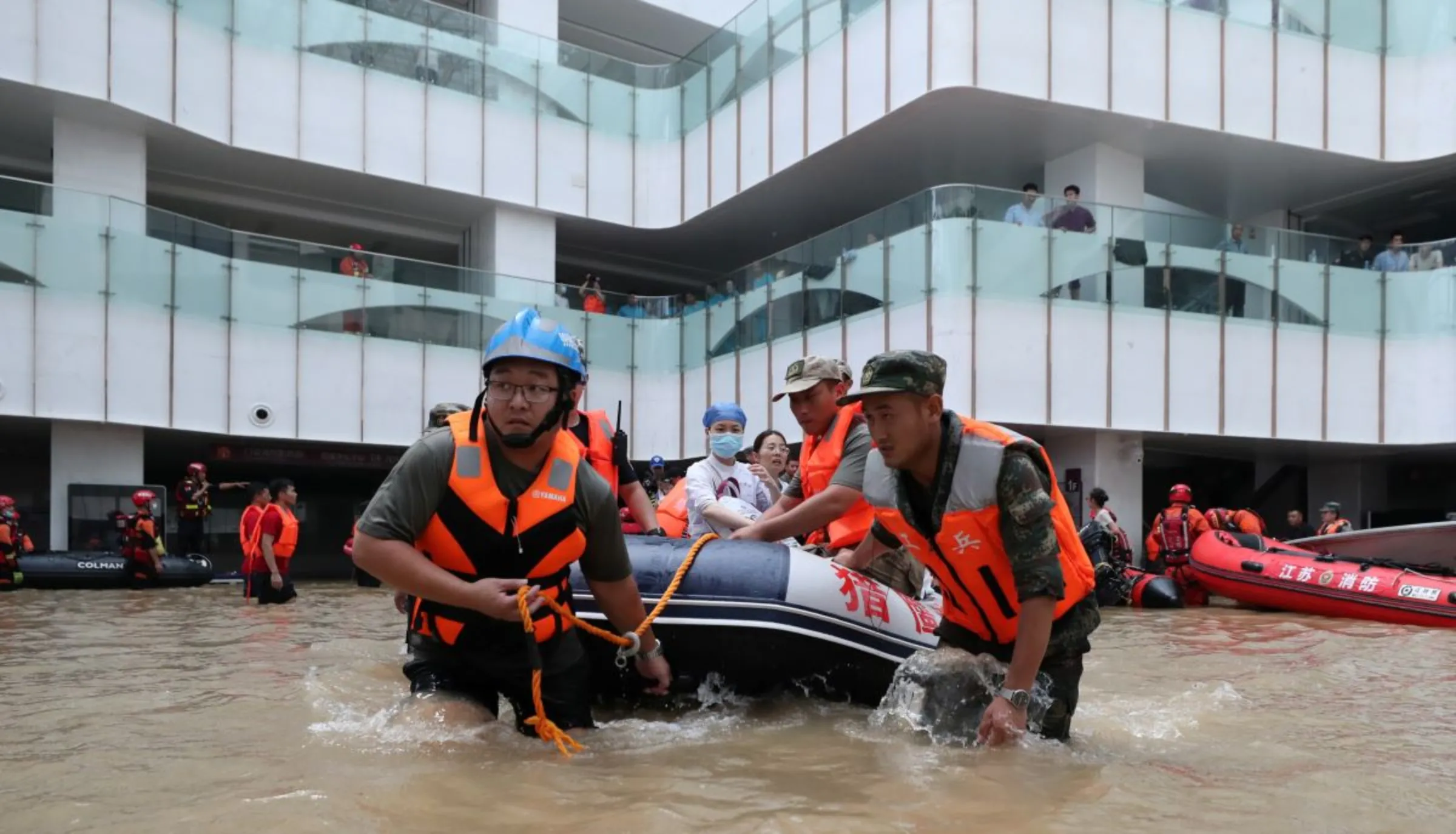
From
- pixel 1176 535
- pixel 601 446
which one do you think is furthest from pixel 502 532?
pixel 1176 535

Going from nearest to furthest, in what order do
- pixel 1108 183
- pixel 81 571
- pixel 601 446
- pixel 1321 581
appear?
1. pixel 601 446
2. pixel 1321 581
3. pixel 81 571
4. pixel 1108 183


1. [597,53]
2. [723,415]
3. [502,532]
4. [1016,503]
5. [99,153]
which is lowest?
[502,532]

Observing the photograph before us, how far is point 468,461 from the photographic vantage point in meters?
3.79

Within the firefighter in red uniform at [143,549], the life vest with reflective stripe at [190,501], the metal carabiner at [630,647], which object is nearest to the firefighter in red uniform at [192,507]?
the life vest with reflective stripe at [190,501]

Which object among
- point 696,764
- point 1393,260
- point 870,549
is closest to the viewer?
point 696,764

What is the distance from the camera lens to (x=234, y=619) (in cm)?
1069

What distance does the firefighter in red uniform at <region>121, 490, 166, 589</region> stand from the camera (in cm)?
1556

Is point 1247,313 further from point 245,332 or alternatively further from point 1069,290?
point 245,332

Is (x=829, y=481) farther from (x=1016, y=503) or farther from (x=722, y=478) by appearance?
(x=1016, y=503)

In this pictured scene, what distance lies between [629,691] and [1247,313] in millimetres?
14529

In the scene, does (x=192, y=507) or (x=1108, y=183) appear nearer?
(x=192, y=507)

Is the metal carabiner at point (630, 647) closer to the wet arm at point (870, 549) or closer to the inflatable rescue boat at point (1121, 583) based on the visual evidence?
the wet arm at point (870, 549)

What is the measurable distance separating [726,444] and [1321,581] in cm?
919

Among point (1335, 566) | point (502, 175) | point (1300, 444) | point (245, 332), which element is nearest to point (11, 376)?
point (245, 332)
